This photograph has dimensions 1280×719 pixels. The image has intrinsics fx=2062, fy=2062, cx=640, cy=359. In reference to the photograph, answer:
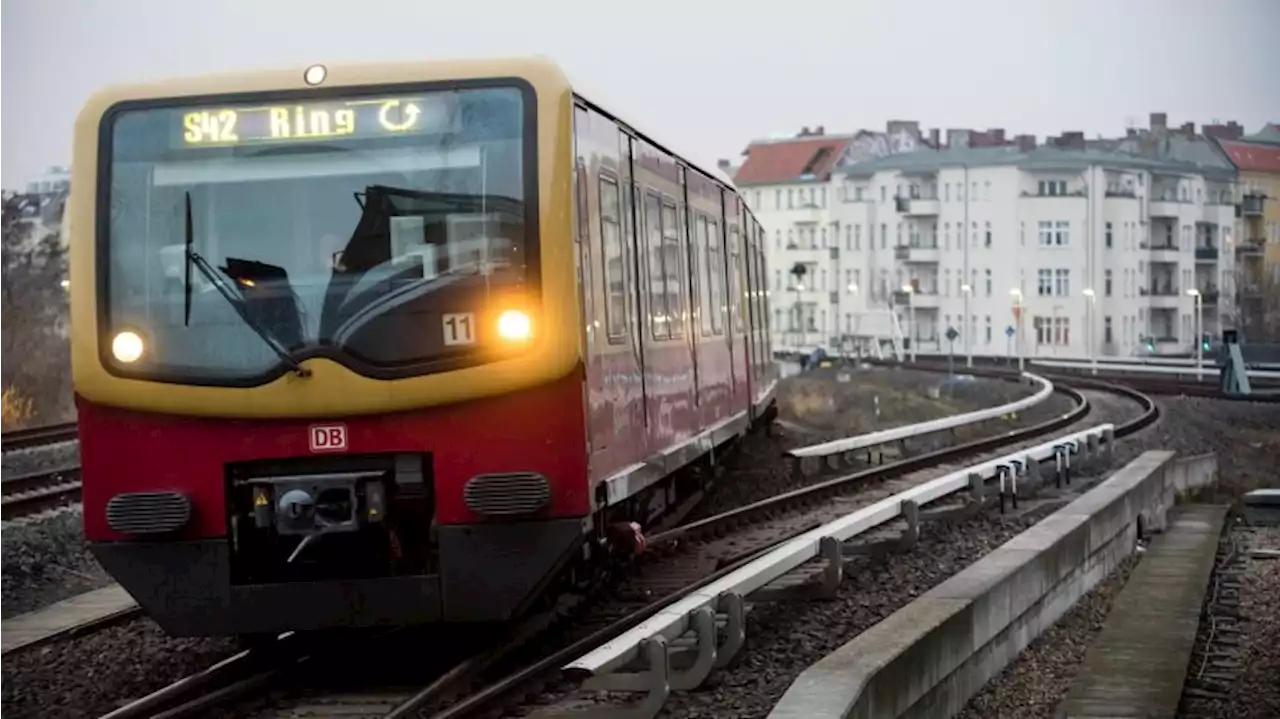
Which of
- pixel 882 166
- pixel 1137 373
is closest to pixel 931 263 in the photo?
pixel 882 166

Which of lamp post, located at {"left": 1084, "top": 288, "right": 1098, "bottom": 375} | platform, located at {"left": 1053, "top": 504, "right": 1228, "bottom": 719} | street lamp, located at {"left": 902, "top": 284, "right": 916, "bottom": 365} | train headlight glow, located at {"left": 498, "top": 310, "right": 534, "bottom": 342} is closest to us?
train headlight glow, located at {"left": 498, "top": 310, "right": 534, "bottom": 342}

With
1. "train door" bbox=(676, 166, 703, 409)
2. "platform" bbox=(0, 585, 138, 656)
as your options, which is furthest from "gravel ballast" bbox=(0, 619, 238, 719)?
"train door" bbox=(676, 166, 703, 409)

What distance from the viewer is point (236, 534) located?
926 cm

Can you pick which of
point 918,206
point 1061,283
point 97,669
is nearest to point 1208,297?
point 1061,283

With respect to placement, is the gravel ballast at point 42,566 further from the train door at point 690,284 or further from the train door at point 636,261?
the train door at point 636,261

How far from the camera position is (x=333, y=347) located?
917cm

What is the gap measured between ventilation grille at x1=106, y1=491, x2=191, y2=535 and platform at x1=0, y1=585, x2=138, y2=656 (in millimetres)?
1861

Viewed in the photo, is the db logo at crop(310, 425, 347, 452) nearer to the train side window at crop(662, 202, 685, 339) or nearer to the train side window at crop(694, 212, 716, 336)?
the train side window at crop(662, 202, 685, 339)

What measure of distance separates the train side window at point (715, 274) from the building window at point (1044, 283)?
5578 cm

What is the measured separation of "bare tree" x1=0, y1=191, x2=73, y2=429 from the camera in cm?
2786

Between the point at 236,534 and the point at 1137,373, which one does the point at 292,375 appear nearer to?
the point at 236,534

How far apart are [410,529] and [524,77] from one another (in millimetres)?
2116

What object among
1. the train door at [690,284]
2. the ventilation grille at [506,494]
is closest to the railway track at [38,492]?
the train door at [690,284]

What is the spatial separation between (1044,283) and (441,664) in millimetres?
62729
